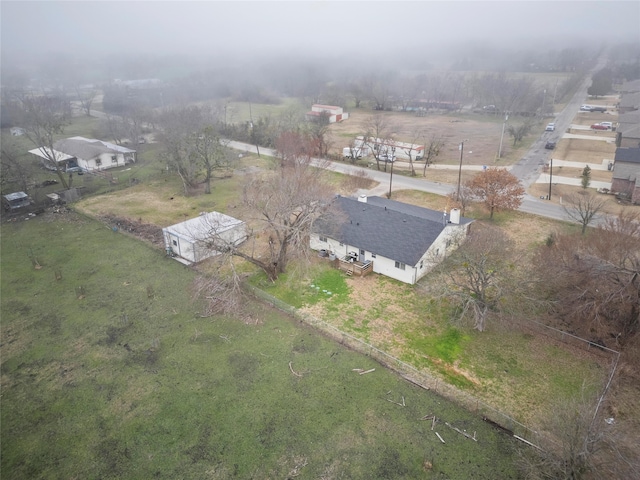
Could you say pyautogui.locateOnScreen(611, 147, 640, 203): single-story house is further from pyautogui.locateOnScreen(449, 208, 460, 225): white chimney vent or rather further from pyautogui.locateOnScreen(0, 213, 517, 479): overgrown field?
pyautogui.locateOnScreen(0, 213, 517, 479): overgrown field

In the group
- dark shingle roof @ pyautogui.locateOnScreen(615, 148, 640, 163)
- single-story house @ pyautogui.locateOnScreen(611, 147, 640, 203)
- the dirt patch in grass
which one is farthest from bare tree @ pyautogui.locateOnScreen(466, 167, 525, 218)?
dark shingle roof @ pyautogui.locateOnScreen(615, 148, 640, 163)

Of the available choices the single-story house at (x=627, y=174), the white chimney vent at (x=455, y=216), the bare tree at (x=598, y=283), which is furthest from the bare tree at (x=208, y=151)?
the single-story house at (x=627, y=174)

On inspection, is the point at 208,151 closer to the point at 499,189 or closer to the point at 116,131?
the point at 499,189

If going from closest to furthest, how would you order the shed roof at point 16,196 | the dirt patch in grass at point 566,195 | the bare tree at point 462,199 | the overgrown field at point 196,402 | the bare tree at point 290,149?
the overgrown field at point 196,402, the bare tree at point 462,199, the dirt patch in grass at point 566,195, the shed roof at point 16,196, the bare tree at point 290,149

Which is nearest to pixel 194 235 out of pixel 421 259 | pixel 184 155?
pixel 421 259

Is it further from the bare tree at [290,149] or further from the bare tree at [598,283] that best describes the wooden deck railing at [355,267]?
the bare tree at [290,149]
